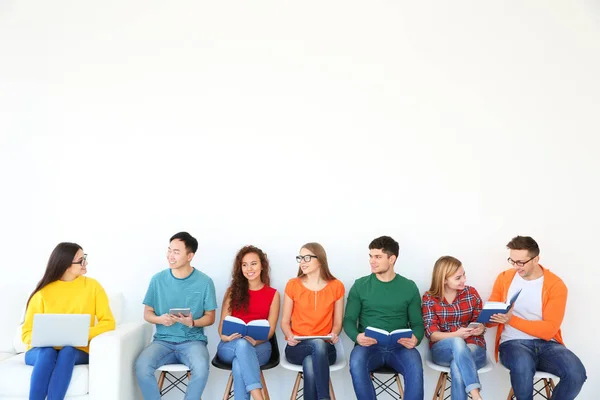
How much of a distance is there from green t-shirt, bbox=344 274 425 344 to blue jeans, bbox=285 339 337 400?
0.98 ft

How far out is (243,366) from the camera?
369 centimetres

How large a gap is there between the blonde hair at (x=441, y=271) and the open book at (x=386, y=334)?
0.51m

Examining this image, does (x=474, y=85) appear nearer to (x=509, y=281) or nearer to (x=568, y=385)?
(x=509, y=281)

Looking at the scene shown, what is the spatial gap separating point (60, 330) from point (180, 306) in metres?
0.83

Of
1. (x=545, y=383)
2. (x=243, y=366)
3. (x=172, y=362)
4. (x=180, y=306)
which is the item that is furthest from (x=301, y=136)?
(x=545, y=383)

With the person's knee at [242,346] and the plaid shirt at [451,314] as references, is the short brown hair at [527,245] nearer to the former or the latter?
the plaid shirt at [451,314]

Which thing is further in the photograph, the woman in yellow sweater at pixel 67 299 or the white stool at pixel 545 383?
the white stool at pixel 545 383

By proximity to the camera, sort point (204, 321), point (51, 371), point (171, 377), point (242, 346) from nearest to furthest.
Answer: point (51, 371), point (242, 346), point (204, 321), point (171, 377)

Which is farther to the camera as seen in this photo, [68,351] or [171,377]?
[171,377]

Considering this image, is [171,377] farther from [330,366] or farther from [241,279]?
[330,366]

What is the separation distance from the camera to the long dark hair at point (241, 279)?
4.11m

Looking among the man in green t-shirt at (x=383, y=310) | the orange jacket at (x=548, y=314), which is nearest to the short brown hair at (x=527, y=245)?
the orange jacket at (x=548, y=314)

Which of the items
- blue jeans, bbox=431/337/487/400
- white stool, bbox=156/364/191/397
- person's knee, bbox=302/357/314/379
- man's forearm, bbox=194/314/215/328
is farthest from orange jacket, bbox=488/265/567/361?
white stool, bbox=156/364/191/397

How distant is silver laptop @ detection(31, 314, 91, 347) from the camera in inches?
134
